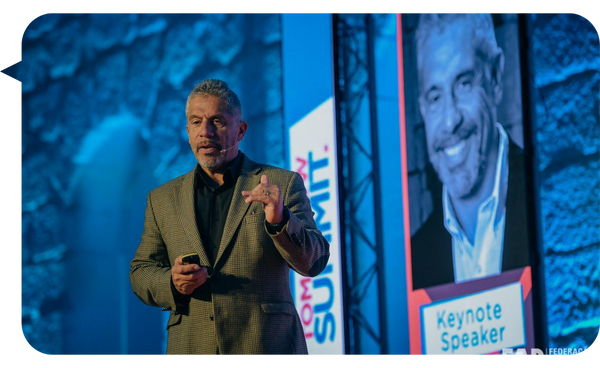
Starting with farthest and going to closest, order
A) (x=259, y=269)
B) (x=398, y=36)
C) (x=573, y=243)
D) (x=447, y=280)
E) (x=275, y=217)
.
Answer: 1. (x=398, y=36)
2. (x=447, y=280)
3. (x=573, y=243)
4. (x=259, y=269)
5. (x=275, y=217)

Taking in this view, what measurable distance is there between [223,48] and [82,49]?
87cm

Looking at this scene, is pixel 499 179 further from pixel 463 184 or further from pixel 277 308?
pixel 277 308

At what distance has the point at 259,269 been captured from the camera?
1.96 meters

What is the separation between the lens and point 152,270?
201 cm

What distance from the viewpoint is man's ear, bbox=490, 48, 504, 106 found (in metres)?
3.85

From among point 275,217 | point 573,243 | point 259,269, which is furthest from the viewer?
point 573,243

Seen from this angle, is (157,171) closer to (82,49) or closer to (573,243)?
(82,49)

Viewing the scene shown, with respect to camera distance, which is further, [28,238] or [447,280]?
[28,238]

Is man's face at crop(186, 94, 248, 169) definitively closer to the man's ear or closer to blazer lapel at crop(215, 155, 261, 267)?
blazer lapel at crop(215, 155, 261, 267)

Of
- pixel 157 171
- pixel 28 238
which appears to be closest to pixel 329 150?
pixel 157 171

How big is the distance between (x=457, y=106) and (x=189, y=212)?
93.6 inches

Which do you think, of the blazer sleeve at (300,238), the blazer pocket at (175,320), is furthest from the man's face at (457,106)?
the blazer pocket at (175,320)

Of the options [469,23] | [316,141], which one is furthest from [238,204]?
[469,23]

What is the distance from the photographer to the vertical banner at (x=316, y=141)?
420 centimetres
